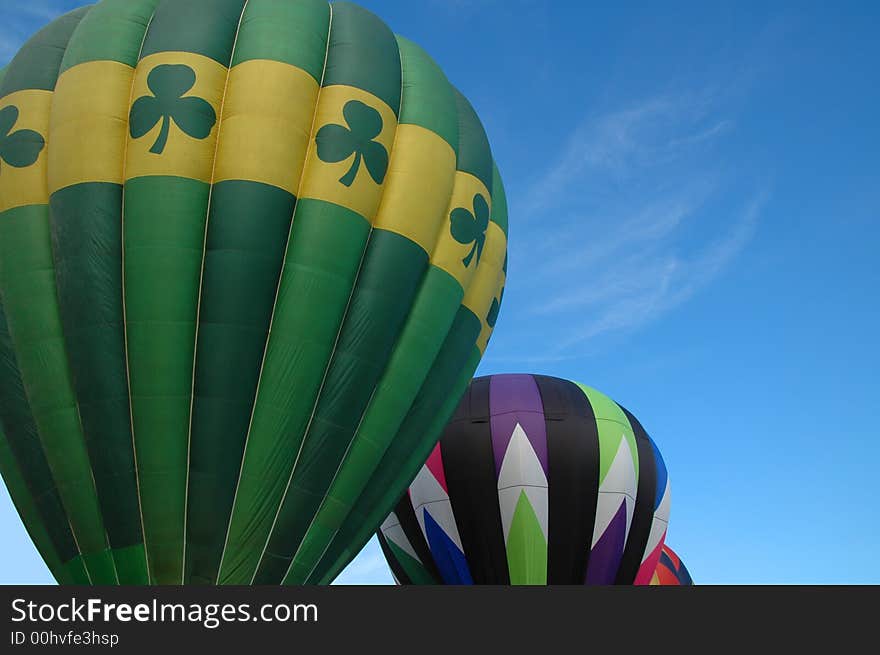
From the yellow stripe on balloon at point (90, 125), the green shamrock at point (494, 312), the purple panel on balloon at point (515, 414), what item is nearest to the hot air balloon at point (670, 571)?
the purple panel on balloon at point (515, 414)

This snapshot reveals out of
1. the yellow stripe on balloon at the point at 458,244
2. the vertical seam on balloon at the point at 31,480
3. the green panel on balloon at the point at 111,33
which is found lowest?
Answer: the vertical seam on balloon at the point at 31,480

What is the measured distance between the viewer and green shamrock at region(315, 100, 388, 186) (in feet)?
31.3

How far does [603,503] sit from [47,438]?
914 cm

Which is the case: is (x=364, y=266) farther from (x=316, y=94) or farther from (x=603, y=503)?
(x=603, y=503)

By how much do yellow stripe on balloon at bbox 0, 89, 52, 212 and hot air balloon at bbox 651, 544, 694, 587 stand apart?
1833 centimetres

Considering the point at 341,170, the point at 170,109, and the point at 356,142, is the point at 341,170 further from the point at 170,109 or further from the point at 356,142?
the point at 170,109

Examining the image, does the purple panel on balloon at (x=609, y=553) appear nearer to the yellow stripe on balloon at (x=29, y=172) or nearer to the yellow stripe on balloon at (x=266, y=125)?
the yellow stripe on balloon at (x=266, y=125)

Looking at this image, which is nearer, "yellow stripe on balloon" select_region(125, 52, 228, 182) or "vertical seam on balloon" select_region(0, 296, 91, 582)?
"yellow stripe on balloon" select_region(125, 52, 228, 182)

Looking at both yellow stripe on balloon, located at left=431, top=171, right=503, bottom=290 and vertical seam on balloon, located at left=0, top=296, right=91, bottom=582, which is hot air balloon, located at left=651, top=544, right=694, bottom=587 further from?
vertical seam on balloon, located at left=0, top=296, right=91, bottom=582

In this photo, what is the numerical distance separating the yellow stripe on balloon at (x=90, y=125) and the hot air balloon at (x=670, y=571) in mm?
18245

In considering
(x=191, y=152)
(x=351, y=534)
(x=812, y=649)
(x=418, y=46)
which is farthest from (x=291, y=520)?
(x=418, y=46)

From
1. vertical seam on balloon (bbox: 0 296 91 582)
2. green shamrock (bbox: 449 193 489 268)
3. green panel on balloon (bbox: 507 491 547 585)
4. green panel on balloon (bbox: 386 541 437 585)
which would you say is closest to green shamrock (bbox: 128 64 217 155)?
vertical seam on balloon (bbox: 0 296 91 582)

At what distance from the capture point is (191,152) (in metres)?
9.21

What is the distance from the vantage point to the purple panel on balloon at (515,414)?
50.9 feet
